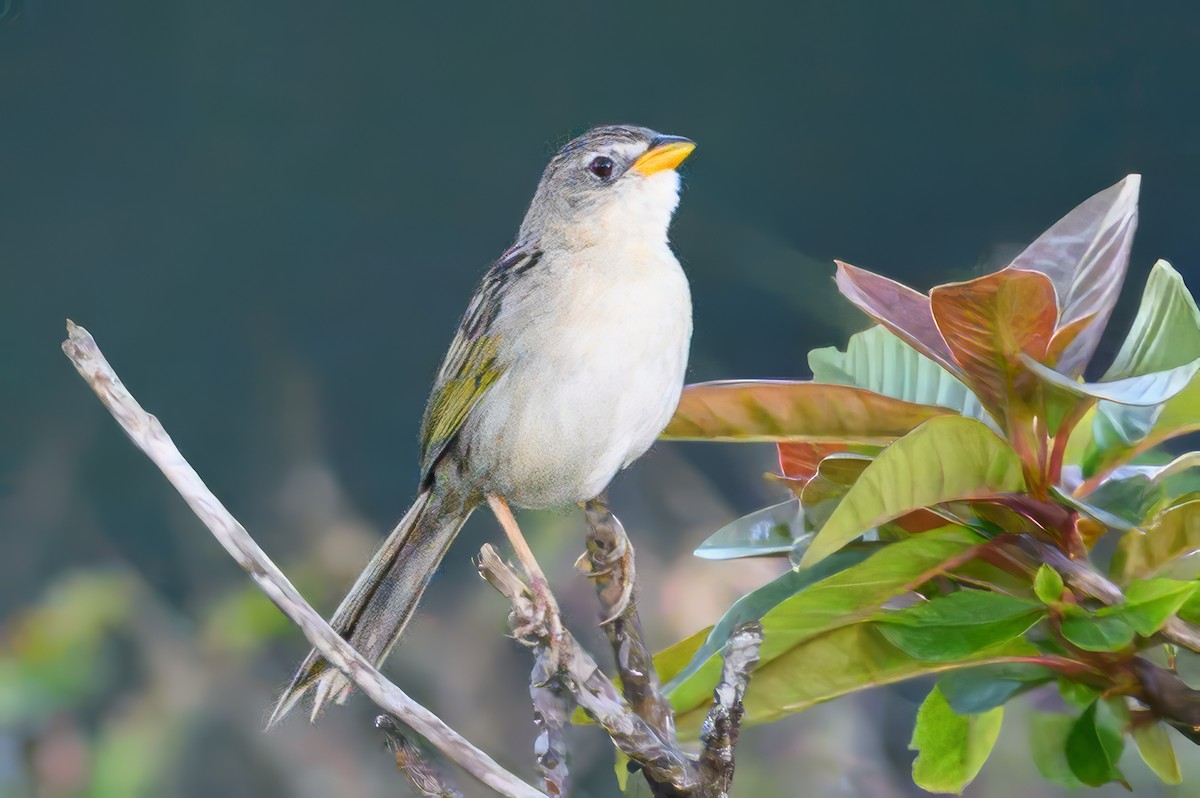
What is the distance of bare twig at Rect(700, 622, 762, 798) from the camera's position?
0.56m

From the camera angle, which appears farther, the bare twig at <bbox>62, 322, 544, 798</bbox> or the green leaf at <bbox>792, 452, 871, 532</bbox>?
the green leaf at <bbox>792, 452, 871, 532</bbox>

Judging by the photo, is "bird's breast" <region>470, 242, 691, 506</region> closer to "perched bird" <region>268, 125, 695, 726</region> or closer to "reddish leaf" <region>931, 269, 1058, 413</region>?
"perched bird" <region>268, 125, 695, 726</region>

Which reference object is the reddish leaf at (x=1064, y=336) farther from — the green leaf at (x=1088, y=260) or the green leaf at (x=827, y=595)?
the green leaf at (x=827, y=595)

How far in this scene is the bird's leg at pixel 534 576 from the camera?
0.63 metres

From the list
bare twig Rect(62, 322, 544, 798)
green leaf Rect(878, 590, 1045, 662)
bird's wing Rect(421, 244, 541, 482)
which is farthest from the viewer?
bird's wing Rect(421, 244, 541, 482)

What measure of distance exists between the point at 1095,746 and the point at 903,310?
30cm

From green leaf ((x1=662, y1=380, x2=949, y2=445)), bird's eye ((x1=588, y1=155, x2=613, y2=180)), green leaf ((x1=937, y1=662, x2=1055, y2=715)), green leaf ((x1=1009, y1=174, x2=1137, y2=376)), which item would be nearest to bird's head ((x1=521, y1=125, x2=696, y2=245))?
bird's eye ((x1=588, y1=155, x2=613, y2=180))

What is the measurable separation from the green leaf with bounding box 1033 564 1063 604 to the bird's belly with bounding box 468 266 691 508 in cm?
23

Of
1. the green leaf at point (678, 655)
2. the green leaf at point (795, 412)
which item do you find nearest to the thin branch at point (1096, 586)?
the green leaf at point (795, 412)

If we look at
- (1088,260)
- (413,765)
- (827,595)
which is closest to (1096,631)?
(827,595)

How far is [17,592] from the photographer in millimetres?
1196

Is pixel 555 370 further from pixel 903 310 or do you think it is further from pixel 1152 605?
pixel 1152 605

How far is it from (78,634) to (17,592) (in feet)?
0.25

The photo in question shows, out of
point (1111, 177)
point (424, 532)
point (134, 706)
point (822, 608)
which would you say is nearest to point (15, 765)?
point (134, 706)
